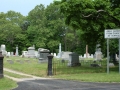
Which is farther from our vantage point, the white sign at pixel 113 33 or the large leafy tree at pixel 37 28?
the large leafy tree at pixel 37 28

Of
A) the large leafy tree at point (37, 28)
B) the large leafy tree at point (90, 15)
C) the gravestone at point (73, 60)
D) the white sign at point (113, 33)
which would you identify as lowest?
the gravestone at point (73, 60)

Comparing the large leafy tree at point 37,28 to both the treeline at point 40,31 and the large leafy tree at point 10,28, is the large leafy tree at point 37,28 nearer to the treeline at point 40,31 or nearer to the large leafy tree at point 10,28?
the treeline at point 40,31

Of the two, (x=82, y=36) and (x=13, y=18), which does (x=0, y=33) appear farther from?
(x=82, y=36)

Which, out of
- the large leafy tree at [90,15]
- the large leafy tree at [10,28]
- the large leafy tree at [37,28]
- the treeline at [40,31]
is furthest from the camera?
the large leafy tree at [10,28]

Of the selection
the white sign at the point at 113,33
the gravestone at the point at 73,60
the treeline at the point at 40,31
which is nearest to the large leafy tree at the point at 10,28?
the treeline at the point at 40,31

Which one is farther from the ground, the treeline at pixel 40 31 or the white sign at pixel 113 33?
the treeline at pixel 40 31

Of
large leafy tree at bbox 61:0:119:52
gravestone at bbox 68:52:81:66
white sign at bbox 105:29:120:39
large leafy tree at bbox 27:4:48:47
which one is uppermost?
large leafy tree at bbox 27:4:48:47

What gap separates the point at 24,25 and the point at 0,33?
10.8m

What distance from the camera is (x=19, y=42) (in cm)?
7381

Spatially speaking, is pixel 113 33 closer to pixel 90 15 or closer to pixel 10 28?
pixel 90 15

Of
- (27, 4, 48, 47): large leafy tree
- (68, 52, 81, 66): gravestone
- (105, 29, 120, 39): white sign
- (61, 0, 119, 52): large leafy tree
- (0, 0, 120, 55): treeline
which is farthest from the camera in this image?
(0, 0, 120, 55): treeline

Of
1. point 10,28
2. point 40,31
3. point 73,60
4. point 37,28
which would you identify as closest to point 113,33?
point 73,60

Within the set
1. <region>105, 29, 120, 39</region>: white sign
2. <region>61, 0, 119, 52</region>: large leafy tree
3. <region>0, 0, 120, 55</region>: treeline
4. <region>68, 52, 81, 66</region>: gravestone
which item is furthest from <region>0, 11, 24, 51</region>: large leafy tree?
<region>105, 29, 120, 39</region>: white sign

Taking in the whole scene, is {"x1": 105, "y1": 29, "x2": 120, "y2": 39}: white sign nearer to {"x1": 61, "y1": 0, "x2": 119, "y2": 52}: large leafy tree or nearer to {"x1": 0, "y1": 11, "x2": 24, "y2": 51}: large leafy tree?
{"x1": 61, "y1": 0, "x2": 119, "y2": 52}: large leafy tree
